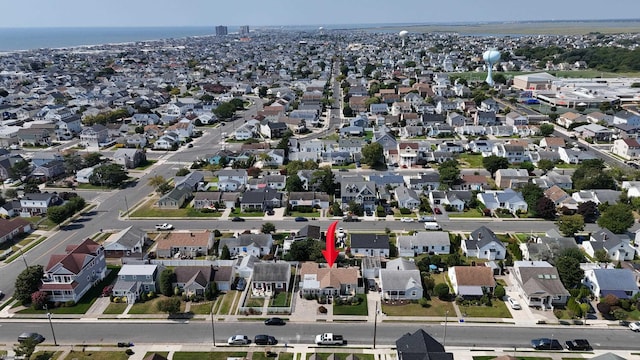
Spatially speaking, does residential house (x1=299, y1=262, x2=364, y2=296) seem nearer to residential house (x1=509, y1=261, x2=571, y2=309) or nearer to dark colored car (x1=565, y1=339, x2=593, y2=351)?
residential house (x1=509, y1=261, x2=571, y2=309)

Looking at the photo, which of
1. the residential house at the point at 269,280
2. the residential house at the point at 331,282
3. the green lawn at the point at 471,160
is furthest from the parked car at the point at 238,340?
the green lawn at the point at 471,160

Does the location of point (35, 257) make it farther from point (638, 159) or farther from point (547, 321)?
point (638, 159)

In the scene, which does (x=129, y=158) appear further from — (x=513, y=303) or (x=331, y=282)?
(x=513, y=303)

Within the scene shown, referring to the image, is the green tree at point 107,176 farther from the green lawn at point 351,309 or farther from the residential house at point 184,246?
the green lawn at point 351,309

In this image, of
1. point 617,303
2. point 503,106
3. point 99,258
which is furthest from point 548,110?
point 99,258

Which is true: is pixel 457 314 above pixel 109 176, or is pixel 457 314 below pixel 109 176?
below
